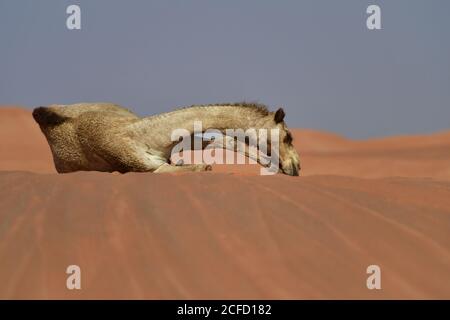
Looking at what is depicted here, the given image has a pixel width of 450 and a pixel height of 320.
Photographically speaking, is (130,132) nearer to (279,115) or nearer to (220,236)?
(279,115)

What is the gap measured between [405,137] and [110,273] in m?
28.5

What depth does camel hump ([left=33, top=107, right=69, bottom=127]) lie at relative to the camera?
1086 centimetres

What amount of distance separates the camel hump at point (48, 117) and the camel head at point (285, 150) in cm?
275

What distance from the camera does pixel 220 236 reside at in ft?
20.5

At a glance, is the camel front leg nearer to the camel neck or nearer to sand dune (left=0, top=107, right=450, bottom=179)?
the camel neck

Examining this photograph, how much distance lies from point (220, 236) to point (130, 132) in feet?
14.5

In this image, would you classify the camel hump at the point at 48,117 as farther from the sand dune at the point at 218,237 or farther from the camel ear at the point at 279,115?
the sand dune at the point at 218,237

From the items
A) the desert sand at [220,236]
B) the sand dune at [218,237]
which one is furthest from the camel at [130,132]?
the sand dune at [218,237]

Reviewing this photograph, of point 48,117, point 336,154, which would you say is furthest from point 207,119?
point 336,154

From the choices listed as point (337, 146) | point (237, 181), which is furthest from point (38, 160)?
point (237, 181)

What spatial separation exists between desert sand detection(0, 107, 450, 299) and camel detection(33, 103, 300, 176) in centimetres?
230

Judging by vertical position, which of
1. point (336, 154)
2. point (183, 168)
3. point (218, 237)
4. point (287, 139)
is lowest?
point (336, 154)

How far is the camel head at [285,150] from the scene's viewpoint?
10695 millimetres
